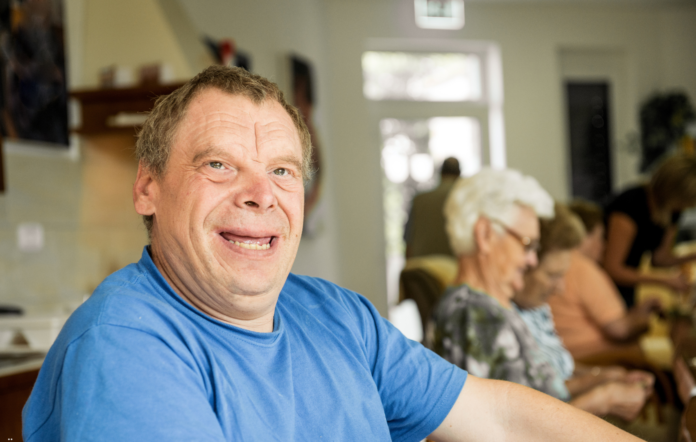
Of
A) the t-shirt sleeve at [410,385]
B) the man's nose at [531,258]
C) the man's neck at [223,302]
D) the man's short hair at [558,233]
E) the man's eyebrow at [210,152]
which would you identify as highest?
the man's eyebrow at [210,152]

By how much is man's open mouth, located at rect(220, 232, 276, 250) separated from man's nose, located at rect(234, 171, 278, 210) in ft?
0.15

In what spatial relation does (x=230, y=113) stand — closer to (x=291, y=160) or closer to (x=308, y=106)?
(x=291, y=160)

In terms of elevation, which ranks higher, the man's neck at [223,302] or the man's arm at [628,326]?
the man's neck at [223,302]

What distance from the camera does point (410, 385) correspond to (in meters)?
1.09

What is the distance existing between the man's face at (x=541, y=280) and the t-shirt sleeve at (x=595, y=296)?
1.77ft

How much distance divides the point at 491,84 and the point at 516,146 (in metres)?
0.73

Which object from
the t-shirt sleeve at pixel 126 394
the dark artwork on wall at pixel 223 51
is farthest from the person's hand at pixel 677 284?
the t-shirt sleeve at pixel 126 394

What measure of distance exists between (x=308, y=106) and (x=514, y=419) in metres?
4.74

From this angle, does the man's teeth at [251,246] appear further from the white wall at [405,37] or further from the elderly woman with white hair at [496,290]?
the white wall at [405,37]

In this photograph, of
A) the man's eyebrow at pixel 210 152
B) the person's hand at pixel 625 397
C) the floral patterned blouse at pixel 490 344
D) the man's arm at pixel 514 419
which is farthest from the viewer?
the person's hand at pixel 625 397

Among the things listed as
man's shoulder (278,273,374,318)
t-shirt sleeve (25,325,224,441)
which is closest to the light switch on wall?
man's shoulder (278,273,374,318)

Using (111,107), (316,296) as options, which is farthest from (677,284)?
(111,107)

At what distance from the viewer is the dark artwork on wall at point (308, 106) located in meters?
5.37

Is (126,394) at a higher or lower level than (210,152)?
lower
